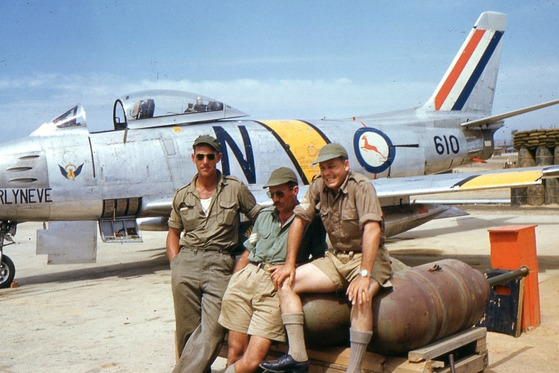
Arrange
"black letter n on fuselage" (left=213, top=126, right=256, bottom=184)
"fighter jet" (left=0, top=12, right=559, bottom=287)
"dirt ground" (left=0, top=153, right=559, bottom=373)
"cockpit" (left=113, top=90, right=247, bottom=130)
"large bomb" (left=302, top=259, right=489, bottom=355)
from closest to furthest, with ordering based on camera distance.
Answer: "large bomb" (left=302, top=259, right=489, bottom=355) → "dirt ground" (left=0, top=153, right=559, bottom=373) → "fighter jet" (left=0, top=12, right=559, bottom=287) → "cockpit" (left=113, top=90, right=247, bottom=130) → "black letter n on fuselage" (left=213, top=126, right=256, bottom=184)

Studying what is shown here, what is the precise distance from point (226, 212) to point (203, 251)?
347 millimetres

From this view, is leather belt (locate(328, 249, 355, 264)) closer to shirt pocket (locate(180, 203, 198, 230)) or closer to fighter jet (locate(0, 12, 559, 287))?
shirt pocket (locate(180, 203, 198, 230))

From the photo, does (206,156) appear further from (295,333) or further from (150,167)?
(150,167)

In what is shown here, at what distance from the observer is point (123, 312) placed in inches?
290

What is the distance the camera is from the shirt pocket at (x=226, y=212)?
4625 millimetres

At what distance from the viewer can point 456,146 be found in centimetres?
1334

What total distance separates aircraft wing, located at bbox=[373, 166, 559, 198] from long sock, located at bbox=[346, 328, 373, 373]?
5670mm

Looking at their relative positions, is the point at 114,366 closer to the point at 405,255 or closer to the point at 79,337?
the point at 79,337

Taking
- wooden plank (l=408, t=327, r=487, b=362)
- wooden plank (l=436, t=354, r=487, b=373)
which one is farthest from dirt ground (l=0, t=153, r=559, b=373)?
wooden plank (l=408, t=327, r=487, b=362)

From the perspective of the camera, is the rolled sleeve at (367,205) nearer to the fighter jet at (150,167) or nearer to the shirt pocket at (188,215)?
the shirt pocket at (188,215)

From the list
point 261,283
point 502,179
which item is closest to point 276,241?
point 261,283

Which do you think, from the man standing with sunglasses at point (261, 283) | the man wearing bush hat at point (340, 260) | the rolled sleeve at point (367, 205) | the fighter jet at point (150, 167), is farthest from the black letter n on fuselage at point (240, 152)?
the rolled sleeve at point (367, 205)

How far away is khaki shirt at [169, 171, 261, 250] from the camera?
462cm

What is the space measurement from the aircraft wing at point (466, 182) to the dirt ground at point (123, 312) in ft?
4.44
